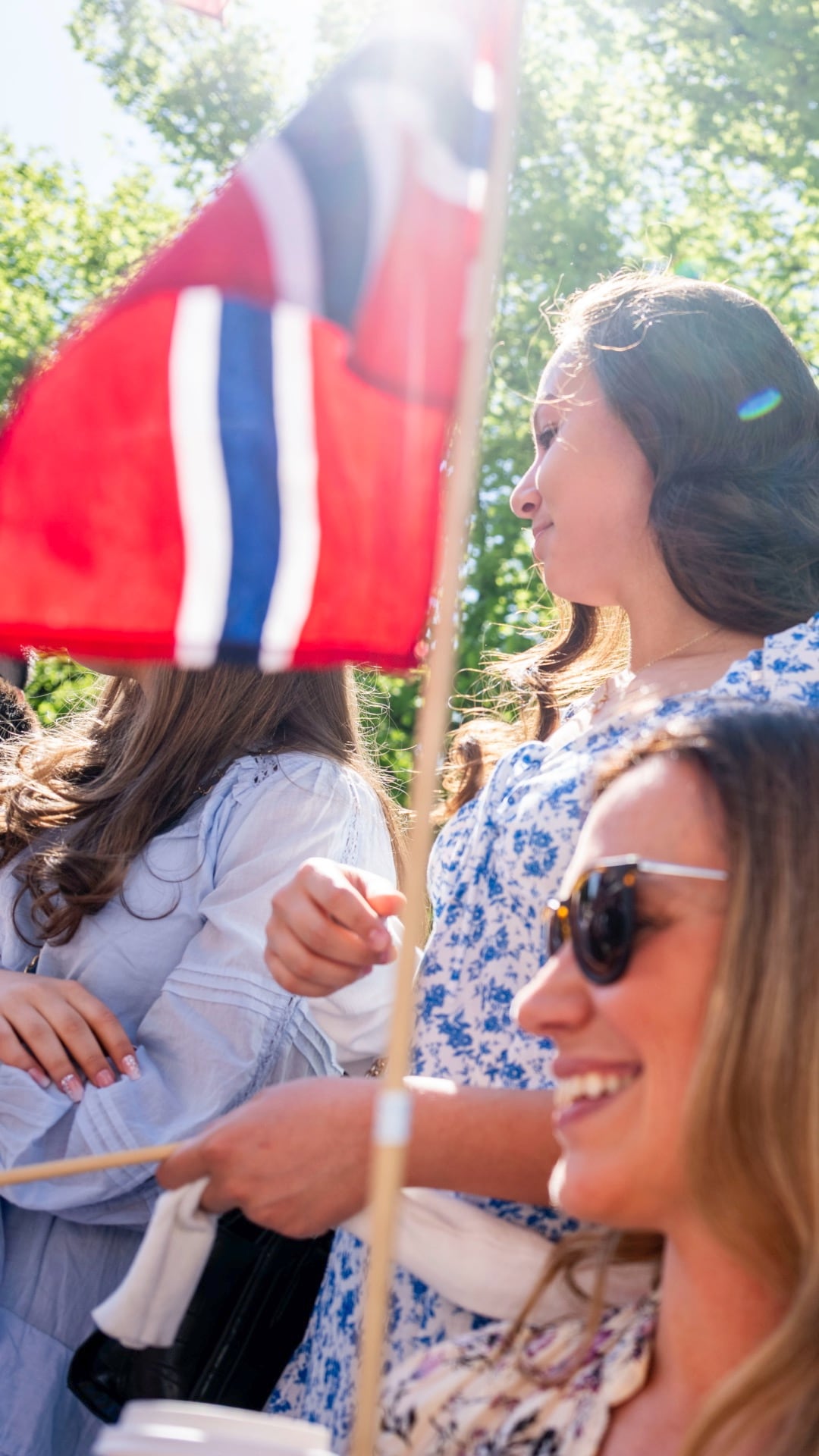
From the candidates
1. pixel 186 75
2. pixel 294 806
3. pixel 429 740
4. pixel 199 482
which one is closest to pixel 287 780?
pixel 294 806

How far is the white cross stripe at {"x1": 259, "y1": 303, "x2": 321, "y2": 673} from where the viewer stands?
6.38 feet

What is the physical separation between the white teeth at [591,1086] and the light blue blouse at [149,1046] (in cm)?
95

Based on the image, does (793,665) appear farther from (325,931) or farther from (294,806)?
(294,806)

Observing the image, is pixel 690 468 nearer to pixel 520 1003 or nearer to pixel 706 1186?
pixel 520 1003

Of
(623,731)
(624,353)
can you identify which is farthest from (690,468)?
(623,731)

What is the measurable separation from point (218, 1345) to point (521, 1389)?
0.54 meters

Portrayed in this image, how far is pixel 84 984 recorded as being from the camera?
2.74 metres

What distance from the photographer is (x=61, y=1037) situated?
259 centimetres

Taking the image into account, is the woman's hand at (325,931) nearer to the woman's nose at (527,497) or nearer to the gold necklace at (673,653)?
the gold necklace at (673,653)

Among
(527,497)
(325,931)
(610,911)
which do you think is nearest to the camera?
(610,911)

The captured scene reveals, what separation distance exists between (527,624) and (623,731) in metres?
8.63

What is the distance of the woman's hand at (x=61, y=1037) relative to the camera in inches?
101

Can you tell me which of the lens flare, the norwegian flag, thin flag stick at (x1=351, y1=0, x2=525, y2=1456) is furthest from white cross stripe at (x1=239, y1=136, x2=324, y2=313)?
the lens flare

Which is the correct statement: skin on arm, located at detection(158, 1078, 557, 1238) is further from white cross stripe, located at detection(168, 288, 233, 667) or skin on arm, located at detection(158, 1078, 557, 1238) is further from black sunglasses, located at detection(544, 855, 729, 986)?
white cross stripe, located at detection(168, 288, 233, 667)
